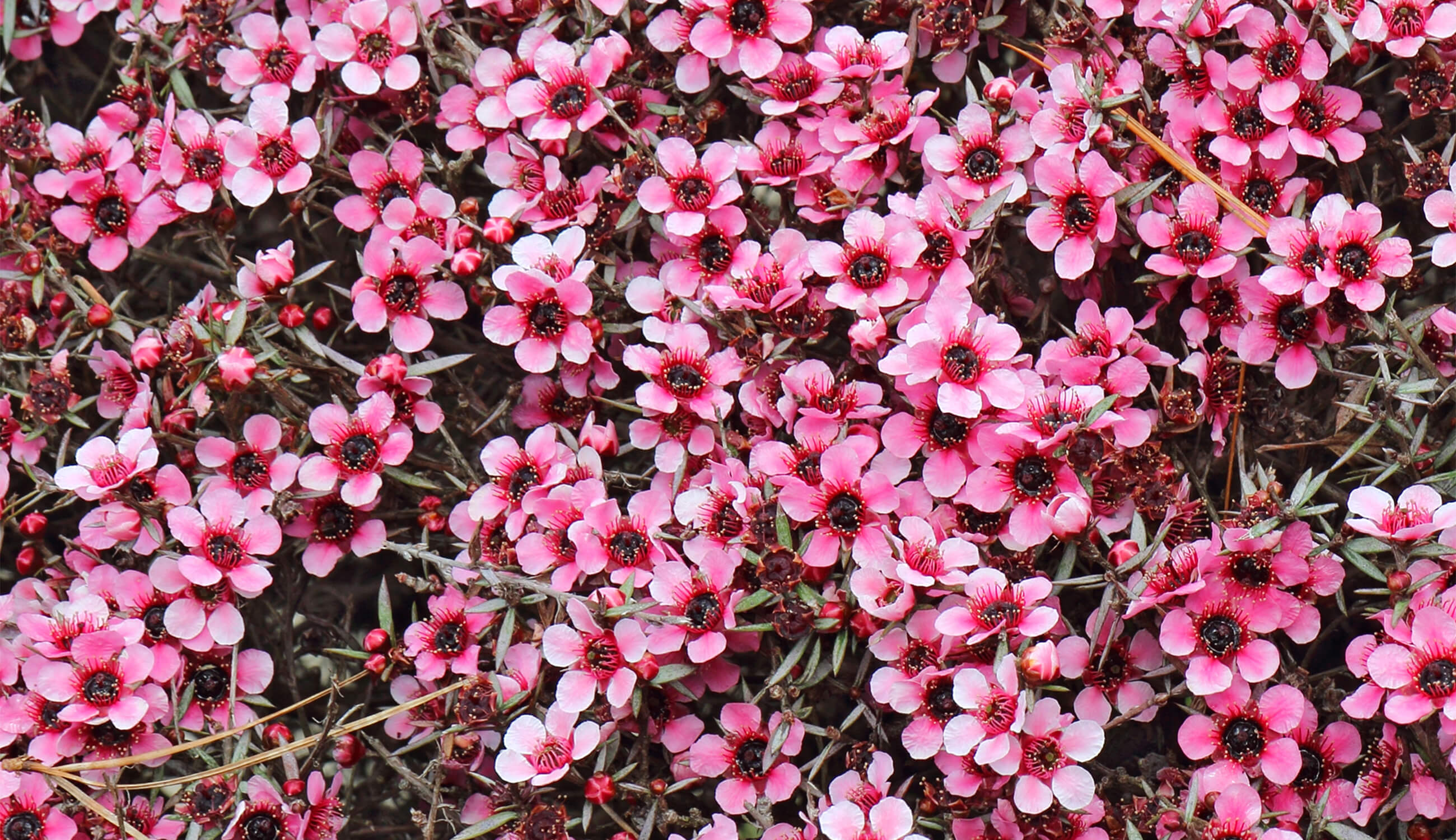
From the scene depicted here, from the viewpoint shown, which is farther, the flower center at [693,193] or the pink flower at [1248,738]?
the flower center at [693,193]

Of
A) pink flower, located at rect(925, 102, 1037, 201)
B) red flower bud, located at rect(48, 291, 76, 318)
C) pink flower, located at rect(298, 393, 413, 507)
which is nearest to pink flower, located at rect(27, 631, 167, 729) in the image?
pink flower, located at rect(298, 393, 413, 507)

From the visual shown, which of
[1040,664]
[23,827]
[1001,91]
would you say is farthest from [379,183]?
[1040,664]

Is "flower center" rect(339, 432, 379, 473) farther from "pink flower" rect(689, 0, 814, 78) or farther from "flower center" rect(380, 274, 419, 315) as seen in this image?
"pink flower" rect(689, 0, 814, 78)

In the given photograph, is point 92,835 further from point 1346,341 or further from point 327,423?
point 1346,341

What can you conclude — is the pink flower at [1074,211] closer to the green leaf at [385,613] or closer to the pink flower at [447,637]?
the pink flower at [447,637]

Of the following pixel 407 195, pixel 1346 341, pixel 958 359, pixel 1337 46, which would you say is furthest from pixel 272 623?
pixel 1337 46

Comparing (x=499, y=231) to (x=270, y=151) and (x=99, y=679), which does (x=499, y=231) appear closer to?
(x=270, y=151)

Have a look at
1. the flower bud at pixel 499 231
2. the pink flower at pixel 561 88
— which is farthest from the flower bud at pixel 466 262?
the pink flower at pixel 561 88
